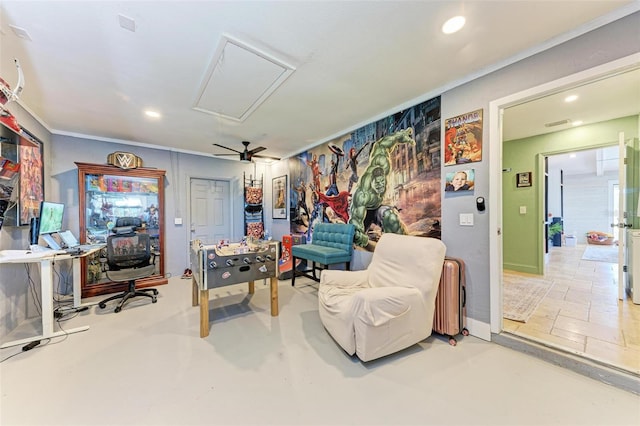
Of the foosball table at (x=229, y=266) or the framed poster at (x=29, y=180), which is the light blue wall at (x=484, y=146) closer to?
the framed poster at (x=29, y=180)

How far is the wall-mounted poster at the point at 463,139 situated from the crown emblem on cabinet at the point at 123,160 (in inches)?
196

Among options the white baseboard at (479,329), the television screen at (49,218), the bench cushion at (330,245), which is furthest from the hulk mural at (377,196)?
the television screen at (49,218)

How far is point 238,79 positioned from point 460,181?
100.0 inches

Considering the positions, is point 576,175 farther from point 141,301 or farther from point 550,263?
point 141,301

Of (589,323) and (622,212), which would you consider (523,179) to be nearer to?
(622,212)

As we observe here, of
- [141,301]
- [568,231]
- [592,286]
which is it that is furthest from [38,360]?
[568,231]

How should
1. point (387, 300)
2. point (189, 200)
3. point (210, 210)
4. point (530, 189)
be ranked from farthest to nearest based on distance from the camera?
1. point (210, 210)
2. point (189, 200)
3. point (530, 189)
4. point (387, 300)

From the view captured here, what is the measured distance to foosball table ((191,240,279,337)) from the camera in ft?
7.96

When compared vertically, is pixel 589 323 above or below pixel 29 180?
below

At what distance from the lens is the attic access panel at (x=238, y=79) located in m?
2.01

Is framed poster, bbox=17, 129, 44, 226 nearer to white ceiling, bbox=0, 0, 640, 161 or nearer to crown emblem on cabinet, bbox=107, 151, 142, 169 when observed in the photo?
white ceiling, bbox=0, 0, 640, 161

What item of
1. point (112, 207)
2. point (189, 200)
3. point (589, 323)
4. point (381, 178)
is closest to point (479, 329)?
point (589, 323)

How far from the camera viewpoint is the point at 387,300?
190 centimetres

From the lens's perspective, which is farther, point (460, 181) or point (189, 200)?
point (189, 200)
